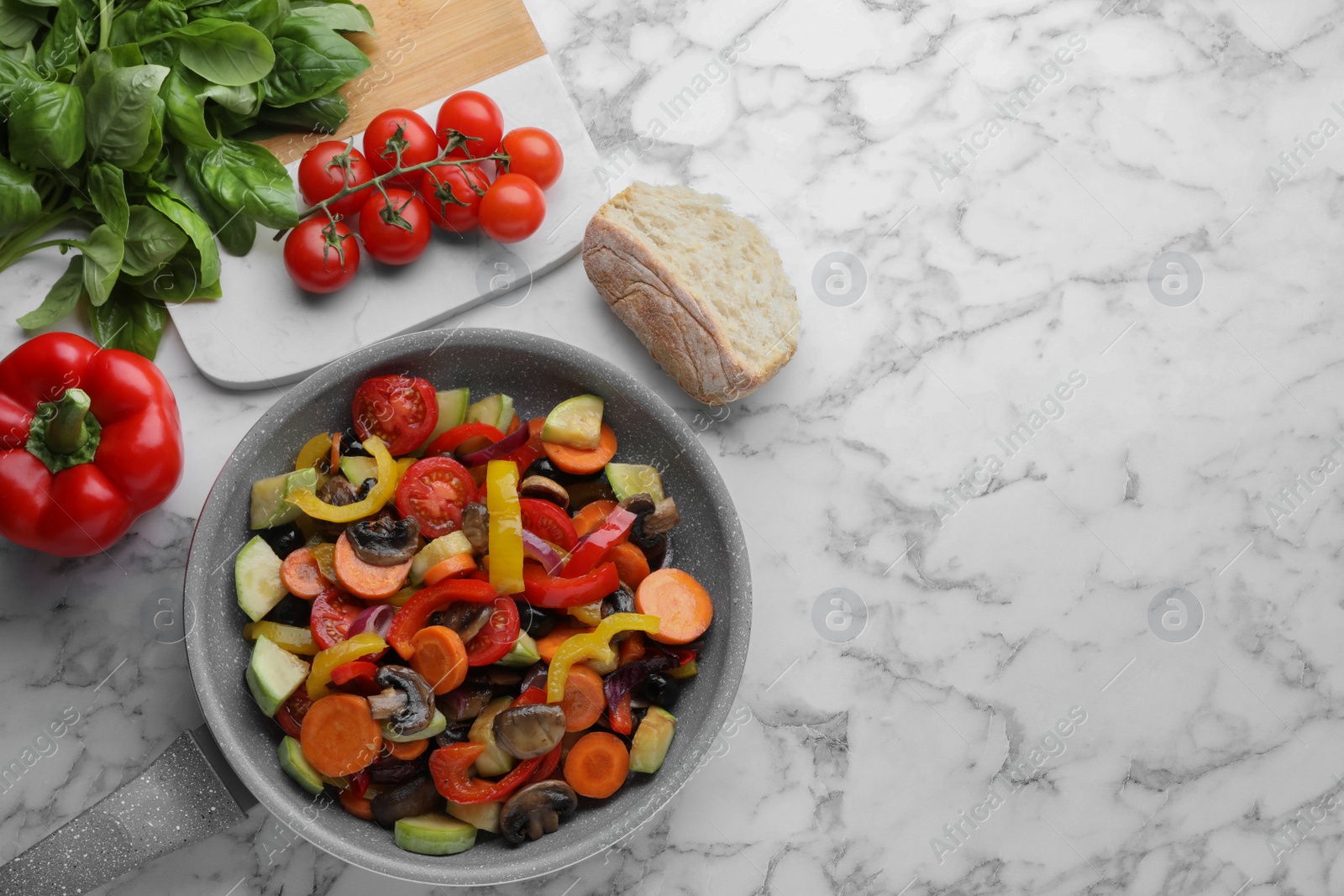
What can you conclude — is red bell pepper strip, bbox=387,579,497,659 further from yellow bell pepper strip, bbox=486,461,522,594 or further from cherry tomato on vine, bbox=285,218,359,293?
cherry tomato on vine, bbox=285,218,359,293

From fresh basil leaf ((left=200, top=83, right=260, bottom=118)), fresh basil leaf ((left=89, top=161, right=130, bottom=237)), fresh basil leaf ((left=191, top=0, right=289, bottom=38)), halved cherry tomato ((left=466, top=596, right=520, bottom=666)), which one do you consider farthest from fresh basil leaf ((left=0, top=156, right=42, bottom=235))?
halved cherry tomato ((left=466, top=596, right=520, bottom=666))

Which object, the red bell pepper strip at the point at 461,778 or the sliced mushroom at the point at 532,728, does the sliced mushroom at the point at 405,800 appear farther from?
the sliced mushroom at the point at 532,728

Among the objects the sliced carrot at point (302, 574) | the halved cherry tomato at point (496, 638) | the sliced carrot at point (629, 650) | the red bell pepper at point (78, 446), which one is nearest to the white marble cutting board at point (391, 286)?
the red bell pepper at point (78, 446)

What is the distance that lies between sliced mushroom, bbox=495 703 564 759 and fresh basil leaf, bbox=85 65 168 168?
61.1 inches

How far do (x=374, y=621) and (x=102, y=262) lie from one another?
1091mm

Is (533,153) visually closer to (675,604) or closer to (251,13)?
(251,13)

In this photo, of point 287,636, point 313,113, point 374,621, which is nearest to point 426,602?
point 374,621

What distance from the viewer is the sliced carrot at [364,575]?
2.23m

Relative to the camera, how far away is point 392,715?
7.02 feet

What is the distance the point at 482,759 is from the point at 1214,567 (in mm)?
2147

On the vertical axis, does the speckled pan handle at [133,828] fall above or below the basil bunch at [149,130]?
below

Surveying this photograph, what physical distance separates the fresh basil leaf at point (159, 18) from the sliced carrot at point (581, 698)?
1.81 metres

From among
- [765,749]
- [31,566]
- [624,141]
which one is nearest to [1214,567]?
[765,749]

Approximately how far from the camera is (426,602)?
7.38 feet
